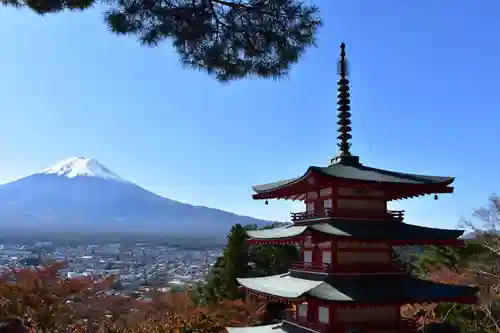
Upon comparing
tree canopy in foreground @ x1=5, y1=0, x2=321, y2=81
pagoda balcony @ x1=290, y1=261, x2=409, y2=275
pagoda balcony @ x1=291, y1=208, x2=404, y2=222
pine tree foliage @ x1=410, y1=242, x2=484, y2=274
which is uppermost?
tree canopy in foreground @ x1=5, y1=0, x2=321, y2=81

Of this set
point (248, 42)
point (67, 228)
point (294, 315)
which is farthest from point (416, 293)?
point (67, 228)

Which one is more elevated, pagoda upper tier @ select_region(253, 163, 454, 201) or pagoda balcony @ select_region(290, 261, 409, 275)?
pagoda upper tier @ select_region(253, 163, 454, 201)

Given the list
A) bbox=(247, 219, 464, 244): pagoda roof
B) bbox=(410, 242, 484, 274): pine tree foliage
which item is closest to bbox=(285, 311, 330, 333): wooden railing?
bbox=(247, 219, 464, 244): pagoda roof

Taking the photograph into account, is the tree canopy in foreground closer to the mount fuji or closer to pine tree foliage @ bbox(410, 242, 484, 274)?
pine tree foliage @ bbox(410, 242, 484, 274)

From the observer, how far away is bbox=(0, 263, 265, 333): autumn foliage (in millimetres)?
14250

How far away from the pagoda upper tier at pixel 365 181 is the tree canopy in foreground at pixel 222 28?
12.0ft

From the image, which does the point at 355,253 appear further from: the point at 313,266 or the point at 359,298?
the point at 359,298

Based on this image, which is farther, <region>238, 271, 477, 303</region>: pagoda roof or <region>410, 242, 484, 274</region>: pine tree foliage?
<region>410, 242, 484, 274</region>: pine tree foliage

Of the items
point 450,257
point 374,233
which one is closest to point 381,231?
point 374,233

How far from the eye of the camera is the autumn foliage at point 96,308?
14.2 m

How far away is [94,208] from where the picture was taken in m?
132

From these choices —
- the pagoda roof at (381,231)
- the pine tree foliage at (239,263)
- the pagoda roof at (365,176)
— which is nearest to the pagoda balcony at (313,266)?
the pagoda roof at (381,231)

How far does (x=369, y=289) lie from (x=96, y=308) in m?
11.0

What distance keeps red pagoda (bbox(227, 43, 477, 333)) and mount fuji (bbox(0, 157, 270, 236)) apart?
329ft
